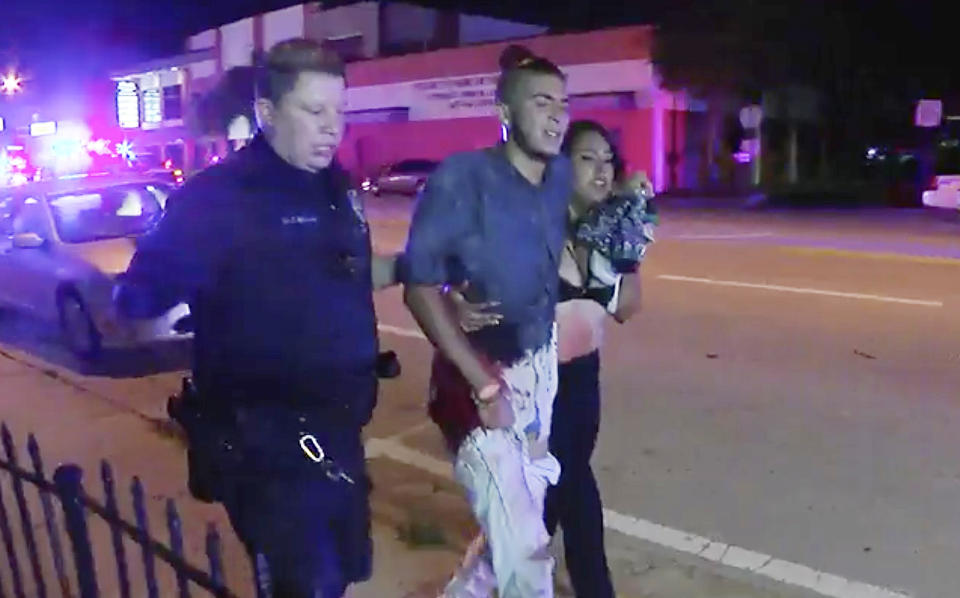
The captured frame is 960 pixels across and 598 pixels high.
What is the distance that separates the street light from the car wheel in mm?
21129

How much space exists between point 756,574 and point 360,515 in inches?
83.0

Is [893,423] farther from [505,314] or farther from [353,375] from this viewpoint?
[353,375]

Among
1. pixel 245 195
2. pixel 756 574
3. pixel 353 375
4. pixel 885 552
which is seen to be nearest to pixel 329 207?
pixel 245 195

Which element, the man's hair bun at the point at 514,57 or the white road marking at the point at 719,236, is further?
the white road marking at the point at 719,236

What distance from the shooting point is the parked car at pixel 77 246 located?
8375 mm

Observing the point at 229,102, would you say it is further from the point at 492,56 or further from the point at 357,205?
the point at 492,56

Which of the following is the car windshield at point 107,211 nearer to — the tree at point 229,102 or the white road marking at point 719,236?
the tree at point 229,102

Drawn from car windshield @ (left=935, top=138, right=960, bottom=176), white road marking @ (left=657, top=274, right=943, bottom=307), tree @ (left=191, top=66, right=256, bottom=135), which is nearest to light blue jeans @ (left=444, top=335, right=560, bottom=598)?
tree @ (left=191, top=66, right=256, bottom=135)

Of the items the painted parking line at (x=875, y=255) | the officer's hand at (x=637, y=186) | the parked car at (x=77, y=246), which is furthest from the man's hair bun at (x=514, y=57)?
the painted parking line at (x=875, y=255)

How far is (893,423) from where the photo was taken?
6289 millimetres

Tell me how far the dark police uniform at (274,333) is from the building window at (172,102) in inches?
1760

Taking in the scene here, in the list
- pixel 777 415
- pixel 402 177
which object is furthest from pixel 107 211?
pixel 402 177

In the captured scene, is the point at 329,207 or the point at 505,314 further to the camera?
the point at 505,314

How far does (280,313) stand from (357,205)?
407 millimetres
